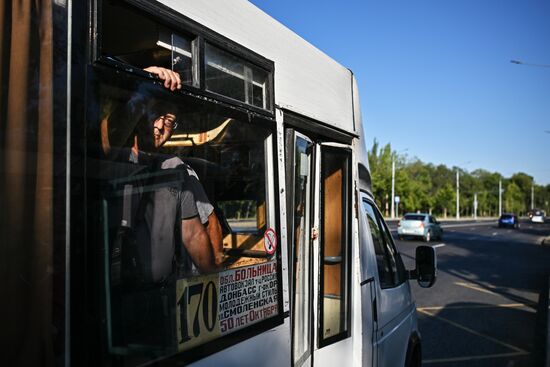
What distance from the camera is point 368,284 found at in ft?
10.8

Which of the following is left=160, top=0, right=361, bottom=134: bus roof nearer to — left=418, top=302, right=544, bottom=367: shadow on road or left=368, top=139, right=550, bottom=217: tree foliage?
left=418, top=302, right=544, bottom=367: shadow on road

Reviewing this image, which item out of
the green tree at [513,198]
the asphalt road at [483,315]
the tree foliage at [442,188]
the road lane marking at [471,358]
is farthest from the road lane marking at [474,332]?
the green tree at [513,198]

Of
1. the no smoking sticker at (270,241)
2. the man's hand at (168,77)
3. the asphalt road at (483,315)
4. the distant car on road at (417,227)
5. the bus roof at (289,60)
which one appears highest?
the bus roof at (289,60)

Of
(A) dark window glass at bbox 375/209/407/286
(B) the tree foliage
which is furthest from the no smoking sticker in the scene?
(B) the tree foliage

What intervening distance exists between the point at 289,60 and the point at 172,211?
3.45 feet

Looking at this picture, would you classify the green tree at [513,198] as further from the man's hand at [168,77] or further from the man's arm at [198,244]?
the man's hand at [168,77]

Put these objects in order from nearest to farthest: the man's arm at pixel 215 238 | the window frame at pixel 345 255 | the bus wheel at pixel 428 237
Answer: the man's arm at pixel 215 238 < the window frame at pixel 345 255 < the bus wheel at pixel 428 237

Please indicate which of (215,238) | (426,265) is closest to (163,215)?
(215,238)

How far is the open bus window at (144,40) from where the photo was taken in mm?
1727

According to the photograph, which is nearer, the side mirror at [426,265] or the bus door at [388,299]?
the bus door at [388,299]

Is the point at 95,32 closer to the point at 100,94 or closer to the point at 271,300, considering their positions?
the point at 100,94

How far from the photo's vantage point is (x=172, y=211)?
6.36 feet

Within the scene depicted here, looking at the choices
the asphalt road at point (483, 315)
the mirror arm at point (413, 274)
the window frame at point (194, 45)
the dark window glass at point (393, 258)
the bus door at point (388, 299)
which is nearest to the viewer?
the window frame at point (194, 45)

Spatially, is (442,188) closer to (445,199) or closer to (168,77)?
(445,199)
